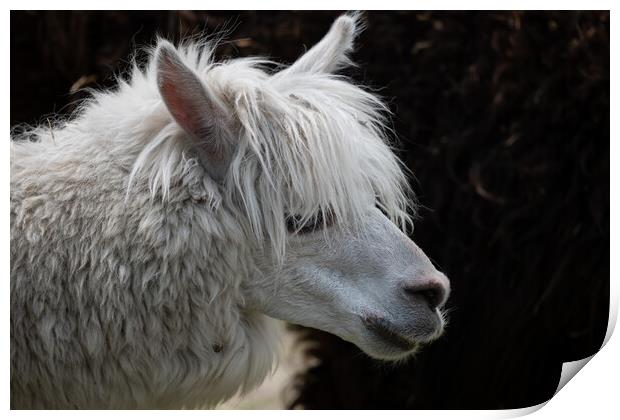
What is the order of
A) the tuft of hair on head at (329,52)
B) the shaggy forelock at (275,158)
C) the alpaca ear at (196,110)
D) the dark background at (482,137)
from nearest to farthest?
the alpaca ear at (196,110), the shaggy forelock at (275,158), the tuft of hair on head at (329,52), the dark background at (482,137)

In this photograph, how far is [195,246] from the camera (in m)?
1.67

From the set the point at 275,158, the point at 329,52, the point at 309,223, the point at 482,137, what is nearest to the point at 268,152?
the point at 275,158

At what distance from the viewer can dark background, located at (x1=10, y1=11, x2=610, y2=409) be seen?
2672 millimetres

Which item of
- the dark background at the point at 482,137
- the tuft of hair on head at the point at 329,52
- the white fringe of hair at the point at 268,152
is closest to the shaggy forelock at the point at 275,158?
the white fringe of hair at the point at 268,152

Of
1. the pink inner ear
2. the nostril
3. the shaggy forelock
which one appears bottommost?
the nostril

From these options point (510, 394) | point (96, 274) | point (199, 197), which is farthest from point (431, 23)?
point (96, 274)

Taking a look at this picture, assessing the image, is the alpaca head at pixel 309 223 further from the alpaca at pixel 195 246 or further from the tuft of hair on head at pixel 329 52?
the tuft of hair on head at pixel 329 52

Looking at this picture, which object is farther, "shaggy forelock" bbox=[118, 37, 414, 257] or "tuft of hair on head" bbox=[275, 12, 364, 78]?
"tuft of hair on head" bbox=[275, 12, 364, 78]

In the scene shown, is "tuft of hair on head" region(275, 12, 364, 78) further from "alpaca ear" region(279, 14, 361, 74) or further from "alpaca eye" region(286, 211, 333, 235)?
"alpaca eye" region(286, 211, 333, 235)

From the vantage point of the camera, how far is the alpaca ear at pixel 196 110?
1592 mm

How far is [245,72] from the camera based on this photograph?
1.80 meters

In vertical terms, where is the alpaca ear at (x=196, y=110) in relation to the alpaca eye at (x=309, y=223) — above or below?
above

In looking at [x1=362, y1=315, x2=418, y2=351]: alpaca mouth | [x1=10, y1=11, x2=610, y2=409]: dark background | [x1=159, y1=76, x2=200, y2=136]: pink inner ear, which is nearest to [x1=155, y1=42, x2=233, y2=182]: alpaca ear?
[x1=159, y1=76, x2=200, y2=136]: pink inner ear
